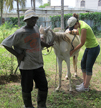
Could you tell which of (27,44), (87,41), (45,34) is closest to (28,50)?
(27,44)

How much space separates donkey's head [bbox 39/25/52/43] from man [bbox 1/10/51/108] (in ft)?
1.67

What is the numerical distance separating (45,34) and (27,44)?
870 millimetres

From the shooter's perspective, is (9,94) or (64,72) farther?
(64,72)

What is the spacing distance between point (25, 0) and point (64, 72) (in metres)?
21.7

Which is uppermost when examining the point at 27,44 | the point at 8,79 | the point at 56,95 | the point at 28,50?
the point at 27,44

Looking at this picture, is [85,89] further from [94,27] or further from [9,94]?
[94,27]

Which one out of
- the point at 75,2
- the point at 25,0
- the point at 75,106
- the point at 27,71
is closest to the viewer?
the point at 27,71

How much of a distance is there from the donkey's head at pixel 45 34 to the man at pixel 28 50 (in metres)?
0.51

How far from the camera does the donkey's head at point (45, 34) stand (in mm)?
3168

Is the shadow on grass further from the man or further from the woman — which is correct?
the woman

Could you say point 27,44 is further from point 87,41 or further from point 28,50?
point 87,41

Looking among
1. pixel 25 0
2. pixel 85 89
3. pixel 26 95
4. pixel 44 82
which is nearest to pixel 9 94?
pixel 26 95

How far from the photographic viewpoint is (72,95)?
378cm

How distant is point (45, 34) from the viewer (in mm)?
3223
